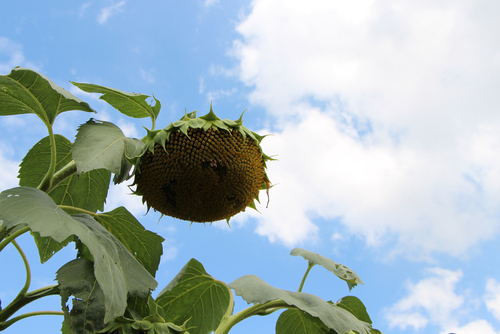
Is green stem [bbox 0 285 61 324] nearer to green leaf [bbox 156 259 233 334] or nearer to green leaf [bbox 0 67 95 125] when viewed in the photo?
green leaf [bbox 156 259 233 334]

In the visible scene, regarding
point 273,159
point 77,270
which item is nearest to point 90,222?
point 77,270

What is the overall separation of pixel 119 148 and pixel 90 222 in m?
0.42

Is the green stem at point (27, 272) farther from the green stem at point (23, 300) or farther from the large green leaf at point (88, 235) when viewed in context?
the large green leaf at point (88, 235)

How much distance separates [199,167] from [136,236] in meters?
0.77

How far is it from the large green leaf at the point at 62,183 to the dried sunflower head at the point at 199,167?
593mm

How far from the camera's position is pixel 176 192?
2326mm

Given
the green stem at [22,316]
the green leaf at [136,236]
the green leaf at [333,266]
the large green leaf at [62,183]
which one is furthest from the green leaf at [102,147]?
the green leaf at [333,266]

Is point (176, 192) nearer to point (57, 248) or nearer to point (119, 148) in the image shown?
point (119, 148)

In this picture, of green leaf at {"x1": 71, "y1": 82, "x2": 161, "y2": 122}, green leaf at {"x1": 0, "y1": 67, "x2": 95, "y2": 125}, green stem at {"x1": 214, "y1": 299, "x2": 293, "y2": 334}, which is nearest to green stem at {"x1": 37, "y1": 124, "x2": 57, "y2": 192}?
green leaf at {"x1": 0, "y1": 67, "x2": 95, "y2": 125}

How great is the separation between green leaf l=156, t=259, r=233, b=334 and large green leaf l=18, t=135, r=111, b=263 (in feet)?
2.30

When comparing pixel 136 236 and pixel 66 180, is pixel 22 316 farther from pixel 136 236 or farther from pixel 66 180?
pixel 66 180

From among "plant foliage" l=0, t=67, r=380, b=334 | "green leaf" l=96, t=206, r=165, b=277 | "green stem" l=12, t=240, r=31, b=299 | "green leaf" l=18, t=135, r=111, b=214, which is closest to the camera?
"plant foliage" l=0, t=67, r=380, b=334

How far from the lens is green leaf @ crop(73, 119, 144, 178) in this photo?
6.92ft

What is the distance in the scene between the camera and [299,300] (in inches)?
93.9
